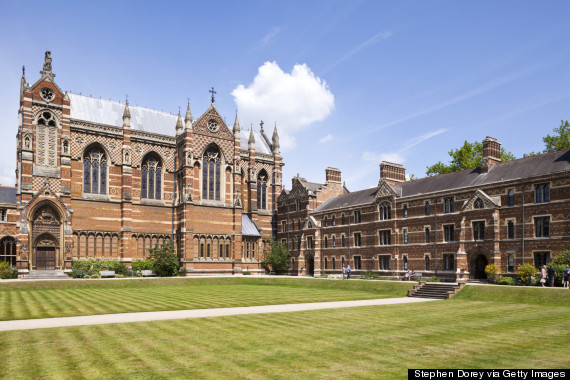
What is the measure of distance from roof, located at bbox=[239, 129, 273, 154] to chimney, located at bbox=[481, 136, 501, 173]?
Result: 119ft

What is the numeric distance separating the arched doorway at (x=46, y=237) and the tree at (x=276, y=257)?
27249mm

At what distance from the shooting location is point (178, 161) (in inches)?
2530

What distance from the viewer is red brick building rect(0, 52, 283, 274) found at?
175ft

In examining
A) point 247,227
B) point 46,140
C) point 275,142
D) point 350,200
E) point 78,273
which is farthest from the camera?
point 275,142

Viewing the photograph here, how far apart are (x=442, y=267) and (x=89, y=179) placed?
43.1m

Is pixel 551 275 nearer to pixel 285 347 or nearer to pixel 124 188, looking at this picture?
pixel 285 347

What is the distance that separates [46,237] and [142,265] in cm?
1131

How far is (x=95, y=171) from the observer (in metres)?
58.8

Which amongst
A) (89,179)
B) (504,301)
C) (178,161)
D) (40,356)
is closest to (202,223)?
(178,161)

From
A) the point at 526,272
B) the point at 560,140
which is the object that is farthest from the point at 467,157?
the point at 526,272

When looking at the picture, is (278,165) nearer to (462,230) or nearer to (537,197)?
(462,230)

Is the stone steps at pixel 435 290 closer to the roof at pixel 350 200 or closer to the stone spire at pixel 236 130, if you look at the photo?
the roof at pixel 350 200

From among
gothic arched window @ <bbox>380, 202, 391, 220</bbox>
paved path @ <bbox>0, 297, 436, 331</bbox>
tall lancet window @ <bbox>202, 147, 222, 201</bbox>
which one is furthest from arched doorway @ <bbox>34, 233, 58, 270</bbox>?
gothic arched window @ <bbox>380, 202, 391, 220</bbox>

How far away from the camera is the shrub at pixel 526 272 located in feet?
121
